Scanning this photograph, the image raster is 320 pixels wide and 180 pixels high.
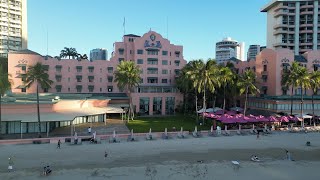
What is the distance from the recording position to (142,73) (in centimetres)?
9306

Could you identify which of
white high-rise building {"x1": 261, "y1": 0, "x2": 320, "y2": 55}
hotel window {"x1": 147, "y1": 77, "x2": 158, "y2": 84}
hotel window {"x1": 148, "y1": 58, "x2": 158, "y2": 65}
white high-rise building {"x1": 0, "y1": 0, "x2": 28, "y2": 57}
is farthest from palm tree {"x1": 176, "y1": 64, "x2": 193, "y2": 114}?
white high-rise building {"x1": 0, "y1": 0, "x2": 28, "y2": 57}

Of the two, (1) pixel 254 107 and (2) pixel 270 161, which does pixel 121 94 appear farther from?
(2) pixel 270 161

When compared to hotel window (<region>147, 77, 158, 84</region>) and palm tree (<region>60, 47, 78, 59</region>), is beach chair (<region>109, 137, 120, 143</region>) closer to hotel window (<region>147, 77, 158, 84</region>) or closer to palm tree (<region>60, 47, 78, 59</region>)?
hotel window (<region>147, 77, 158, 84</region>)

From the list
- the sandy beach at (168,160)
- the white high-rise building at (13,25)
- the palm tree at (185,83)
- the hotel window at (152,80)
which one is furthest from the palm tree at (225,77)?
the white high-rise building at (13,25)

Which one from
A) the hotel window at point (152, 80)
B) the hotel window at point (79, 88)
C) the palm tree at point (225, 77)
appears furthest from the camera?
the hotel window at point (152, 80)

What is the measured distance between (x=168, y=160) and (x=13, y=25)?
131m

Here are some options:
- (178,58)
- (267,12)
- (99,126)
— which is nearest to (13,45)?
(178,58)

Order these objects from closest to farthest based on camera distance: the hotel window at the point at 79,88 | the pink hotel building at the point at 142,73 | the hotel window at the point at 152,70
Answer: the pink hotel building at the point at 142,73 < the hotel window at the point at 79,88 < the hotel window at the point at 152,70

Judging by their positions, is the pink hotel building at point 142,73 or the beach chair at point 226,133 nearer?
the beach chair at point 226,133

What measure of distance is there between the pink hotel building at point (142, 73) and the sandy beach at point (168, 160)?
3862cm

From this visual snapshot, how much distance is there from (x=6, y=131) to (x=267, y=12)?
120796 mm

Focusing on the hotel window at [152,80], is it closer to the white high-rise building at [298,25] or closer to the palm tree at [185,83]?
the palm tree at [185,83]

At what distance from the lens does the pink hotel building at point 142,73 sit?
294 ft

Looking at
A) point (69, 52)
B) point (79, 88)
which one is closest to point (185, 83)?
point (79, 88)
